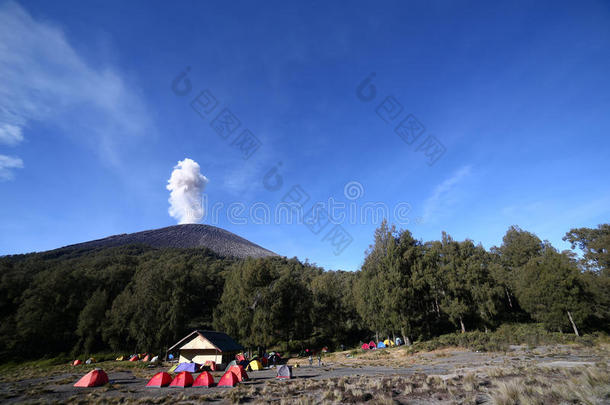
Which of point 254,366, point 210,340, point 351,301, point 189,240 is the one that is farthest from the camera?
point 189,240

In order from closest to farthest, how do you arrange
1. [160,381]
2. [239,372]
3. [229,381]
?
[229,381] < [160,381] < [239,372]

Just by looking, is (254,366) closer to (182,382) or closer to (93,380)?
(182,382)

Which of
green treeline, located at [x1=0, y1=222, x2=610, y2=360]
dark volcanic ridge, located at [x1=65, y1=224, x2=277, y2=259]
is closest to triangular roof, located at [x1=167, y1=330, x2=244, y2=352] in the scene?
green treeline, located at [x1=0, y1=222, x2=610, y2=360]

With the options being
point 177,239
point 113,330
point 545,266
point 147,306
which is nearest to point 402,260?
point 545,266

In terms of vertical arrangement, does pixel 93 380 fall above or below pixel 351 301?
below

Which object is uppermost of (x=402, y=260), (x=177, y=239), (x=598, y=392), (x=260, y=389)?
(x=177, y=239)

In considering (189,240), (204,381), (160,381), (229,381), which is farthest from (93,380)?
(189,240)

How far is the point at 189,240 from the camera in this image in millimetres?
162625

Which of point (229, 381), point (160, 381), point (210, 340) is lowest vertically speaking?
point (229, 381)

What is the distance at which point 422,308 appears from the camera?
1462 inches

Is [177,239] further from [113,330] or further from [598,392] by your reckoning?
[598,392]

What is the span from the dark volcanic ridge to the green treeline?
91545 mm

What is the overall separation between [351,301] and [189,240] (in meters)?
139

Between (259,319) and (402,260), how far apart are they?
2217 centimetres
